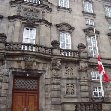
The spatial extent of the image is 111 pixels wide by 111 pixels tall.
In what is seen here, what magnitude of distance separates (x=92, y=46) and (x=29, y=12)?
297 inches

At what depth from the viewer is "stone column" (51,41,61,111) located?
1543 centimetres

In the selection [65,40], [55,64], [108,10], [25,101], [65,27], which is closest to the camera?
[25,101]

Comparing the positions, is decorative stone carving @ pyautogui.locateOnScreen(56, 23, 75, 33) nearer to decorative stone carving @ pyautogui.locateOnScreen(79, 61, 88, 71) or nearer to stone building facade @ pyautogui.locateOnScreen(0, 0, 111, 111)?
stone building facade @ pyautogui.locateOnScreen(0, 0, 111, 111)

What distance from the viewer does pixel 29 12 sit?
62.6 feet

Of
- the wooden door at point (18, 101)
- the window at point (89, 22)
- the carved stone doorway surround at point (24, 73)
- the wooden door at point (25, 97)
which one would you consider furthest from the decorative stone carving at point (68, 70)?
the window at point (89, 22)

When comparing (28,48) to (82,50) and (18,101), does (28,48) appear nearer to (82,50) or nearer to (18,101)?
(18,101)

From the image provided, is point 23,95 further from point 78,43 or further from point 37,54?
point 78,43

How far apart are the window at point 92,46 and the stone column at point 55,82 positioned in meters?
4.48

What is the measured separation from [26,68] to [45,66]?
5.58ft

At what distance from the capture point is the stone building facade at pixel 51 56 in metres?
15.4

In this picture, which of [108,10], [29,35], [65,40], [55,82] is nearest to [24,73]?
[55,82]

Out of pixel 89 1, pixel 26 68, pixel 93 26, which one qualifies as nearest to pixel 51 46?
pixel 26 68

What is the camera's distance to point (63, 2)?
22.1 metres

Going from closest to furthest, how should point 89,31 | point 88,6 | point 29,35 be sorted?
point 29,35 → point 89,31 → point 88,6
